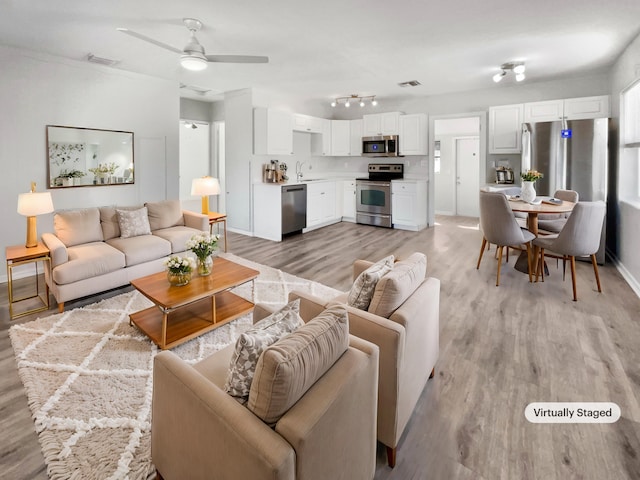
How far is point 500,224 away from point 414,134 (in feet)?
12.2

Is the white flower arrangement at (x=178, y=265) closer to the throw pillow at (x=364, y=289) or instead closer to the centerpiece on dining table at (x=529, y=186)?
the throw pillow at (x=364, y=289)

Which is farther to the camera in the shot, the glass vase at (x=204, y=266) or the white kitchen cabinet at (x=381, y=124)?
the white kitchen cabinet at (x=381, y=124)

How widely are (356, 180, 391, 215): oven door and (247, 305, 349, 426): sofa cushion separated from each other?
20.7 ft

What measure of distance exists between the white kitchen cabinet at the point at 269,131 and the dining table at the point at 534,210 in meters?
3.96

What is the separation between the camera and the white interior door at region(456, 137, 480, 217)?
28.5 feet

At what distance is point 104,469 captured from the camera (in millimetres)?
1654

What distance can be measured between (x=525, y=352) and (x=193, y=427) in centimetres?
241

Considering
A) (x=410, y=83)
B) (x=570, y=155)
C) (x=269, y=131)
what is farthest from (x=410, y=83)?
(x=570, y=155)

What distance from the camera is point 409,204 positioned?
714 cm

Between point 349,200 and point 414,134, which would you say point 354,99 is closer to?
point 414,134

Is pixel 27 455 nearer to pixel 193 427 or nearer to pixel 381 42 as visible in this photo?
pixel 193 427

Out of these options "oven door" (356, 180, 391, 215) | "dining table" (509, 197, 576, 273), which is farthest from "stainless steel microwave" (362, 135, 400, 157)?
"dining table" (509, 197, 576, 273)

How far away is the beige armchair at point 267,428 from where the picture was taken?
40.8 inches

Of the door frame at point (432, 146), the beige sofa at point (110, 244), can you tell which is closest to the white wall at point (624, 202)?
the door frame at point (432, 146)
